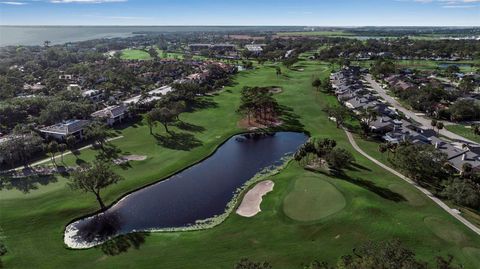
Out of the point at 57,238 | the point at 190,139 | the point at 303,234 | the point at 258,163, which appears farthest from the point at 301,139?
the point at 57,238

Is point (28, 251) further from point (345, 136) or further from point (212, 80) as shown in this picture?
point (212, 80)

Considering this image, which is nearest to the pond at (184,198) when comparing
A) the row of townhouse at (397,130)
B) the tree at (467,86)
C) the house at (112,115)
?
the row of townhouse at (397,130)

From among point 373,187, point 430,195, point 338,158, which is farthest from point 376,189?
point 338,158

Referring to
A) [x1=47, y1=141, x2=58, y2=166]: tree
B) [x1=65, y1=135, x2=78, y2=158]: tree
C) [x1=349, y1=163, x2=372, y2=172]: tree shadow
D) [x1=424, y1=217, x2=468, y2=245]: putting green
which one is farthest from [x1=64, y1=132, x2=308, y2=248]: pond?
[x1=424, y1=217, x2=468, y2=245]: putting green

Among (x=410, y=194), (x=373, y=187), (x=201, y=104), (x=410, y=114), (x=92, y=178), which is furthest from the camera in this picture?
(x=201, y=104)

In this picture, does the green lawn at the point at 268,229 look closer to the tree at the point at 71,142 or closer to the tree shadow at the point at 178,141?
the tree shadow at the point at 178,141

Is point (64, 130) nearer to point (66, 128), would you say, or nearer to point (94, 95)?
point (66, 128)
